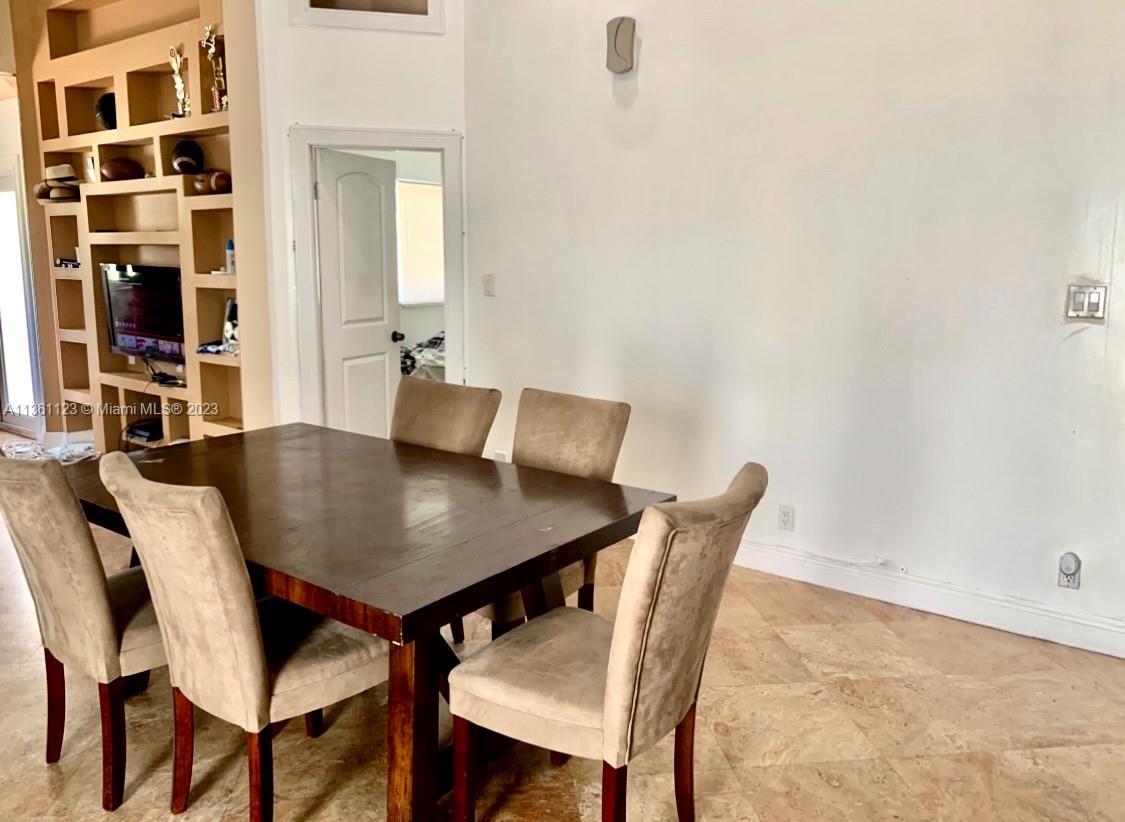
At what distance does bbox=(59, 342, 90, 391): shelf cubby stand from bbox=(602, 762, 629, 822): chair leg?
18.8ft

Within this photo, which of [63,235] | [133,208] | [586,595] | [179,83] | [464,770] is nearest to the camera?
[464,770]

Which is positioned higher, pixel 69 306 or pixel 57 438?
pixel 69 306

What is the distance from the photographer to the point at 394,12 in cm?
435

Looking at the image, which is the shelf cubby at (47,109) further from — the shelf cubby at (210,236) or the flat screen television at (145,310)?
the shelf cubby at (210,236)

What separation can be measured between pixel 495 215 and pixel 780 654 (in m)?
2.67

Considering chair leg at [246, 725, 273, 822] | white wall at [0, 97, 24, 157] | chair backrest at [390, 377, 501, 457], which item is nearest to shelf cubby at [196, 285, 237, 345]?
white wall at [0, 97, 24, 157]

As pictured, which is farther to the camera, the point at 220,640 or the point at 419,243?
the point at 419,243

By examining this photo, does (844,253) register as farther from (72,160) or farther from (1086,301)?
(72,160)

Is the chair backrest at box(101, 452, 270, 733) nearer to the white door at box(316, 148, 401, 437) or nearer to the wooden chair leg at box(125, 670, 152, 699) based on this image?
the wooden chair leg at box(125, 670, 152, 699)

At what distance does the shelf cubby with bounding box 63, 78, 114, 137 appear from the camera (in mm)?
5598

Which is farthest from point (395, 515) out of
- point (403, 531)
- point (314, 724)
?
point (314, 724)

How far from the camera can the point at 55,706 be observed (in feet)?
7.42

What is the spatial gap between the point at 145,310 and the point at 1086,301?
5.22 meters

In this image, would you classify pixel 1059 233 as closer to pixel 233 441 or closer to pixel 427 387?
pixel 427 387
